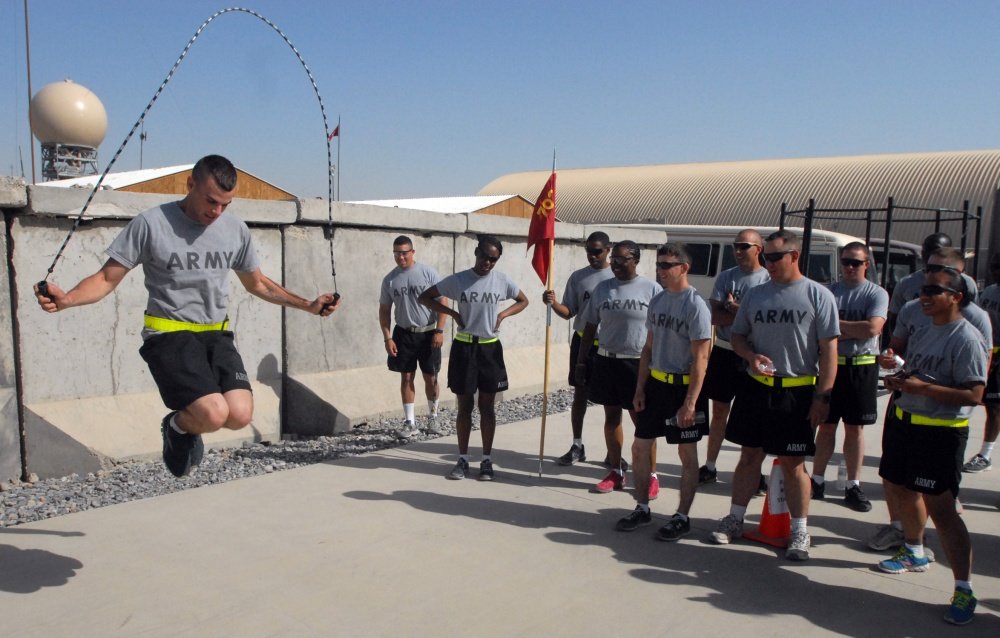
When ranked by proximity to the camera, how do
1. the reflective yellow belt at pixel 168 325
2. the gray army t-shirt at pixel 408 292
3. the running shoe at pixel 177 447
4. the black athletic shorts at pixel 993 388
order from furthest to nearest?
the gray army t-shirt at pixel 408 292 < the black athletic shorts at pixel 993 388 < the running shoe at pixel 177 447 < the reflective yellow belt at pixel 168 325

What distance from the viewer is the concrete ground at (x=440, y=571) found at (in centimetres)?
379

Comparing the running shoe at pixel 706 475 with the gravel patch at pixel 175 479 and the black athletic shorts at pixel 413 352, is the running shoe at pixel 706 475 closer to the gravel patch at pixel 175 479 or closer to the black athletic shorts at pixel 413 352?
the gravel patch at pixel 175 479

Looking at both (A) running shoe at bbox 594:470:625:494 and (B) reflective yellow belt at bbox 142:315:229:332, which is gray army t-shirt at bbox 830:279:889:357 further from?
(B) reflective yellow belt at bbox 142:315:229:332

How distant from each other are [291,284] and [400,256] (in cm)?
119

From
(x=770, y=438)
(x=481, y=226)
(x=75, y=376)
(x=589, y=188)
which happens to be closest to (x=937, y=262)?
(x=770, y=438)

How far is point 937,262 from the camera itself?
164 inches

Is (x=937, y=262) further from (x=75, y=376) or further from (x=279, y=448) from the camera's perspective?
(x=75, y=376)

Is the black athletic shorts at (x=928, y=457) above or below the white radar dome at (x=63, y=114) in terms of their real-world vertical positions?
below

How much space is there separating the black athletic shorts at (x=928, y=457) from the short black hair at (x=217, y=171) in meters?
3.63

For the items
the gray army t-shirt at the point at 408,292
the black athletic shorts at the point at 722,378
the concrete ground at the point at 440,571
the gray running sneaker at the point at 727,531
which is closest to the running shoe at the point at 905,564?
the concrete ground at the point at 440,571

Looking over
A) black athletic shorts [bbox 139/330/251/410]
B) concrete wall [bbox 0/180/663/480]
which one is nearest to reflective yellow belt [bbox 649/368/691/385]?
black athletic shorts [bbox 139/330/251/410]

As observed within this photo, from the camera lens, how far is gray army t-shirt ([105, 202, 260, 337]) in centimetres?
430

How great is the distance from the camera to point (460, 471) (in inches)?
251

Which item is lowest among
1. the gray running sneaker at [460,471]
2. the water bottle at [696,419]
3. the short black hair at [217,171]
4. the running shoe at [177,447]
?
the gray running sneaker at [460,471]
